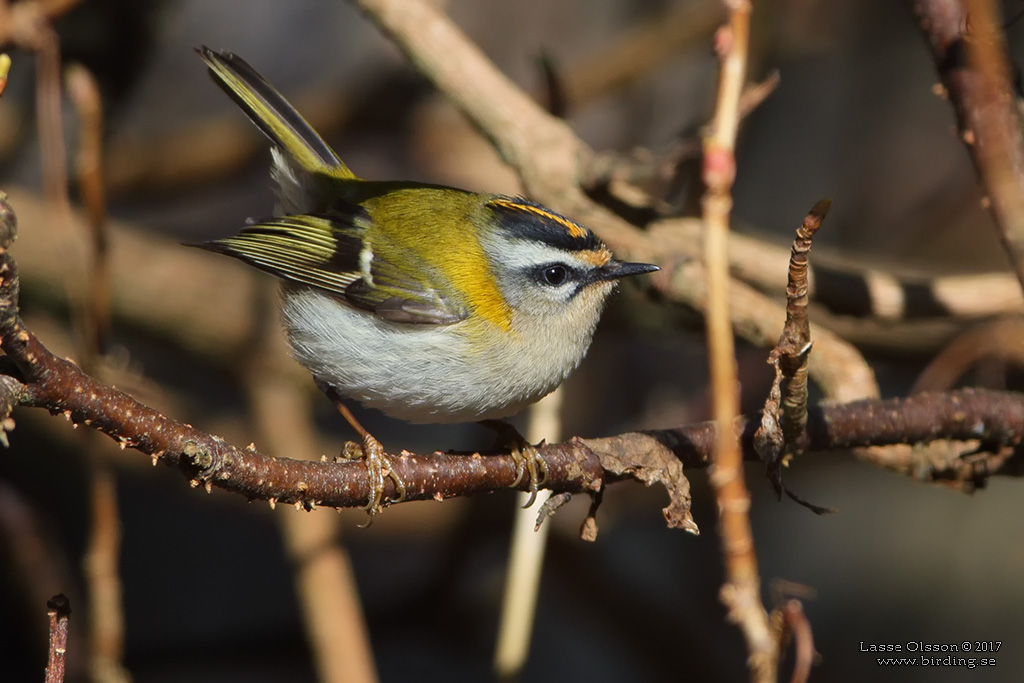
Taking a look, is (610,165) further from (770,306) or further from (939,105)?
(939,105)

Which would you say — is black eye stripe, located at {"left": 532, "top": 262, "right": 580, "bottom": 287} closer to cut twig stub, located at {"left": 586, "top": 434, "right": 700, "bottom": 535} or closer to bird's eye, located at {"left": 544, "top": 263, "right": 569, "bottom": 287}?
bird's eye, located at {"left": 544, "top": 263, "right": 569, "bottom": 287}

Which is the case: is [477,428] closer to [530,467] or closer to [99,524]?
[99,524]

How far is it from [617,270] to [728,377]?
1.31 meters

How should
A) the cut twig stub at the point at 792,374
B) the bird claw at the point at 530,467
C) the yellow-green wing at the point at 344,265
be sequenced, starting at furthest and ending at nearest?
the yellow-green wing at the point at 344,265, the bird claw at the point at 530,467, the cut twig stub at the point at 792,374

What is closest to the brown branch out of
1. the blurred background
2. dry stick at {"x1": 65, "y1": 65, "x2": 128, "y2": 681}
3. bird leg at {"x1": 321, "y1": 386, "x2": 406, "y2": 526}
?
the blurred background

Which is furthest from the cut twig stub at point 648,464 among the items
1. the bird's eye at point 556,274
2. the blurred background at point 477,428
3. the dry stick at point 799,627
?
the blurred background at point 477,428

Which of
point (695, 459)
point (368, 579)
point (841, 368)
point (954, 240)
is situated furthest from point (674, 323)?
point (368, 579)

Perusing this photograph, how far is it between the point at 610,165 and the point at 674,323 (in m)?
0.58

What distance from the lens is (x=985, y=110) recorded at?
1.52 meters

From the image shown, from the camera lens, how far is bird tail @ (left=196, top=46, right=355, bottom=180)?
2584mm

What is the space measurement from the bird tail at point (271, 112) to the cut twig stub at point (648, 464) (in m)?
1.38

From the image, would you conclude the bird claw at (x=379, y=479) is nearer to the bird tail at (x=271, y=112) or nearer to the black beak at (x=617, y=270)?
the black beak at (x=617, y=270)

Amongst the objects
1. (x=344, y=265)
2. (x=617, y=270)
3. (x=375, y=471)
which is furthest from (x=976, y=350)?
(x=375, y=471)

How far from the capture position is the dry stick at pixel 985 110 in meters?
1.66
